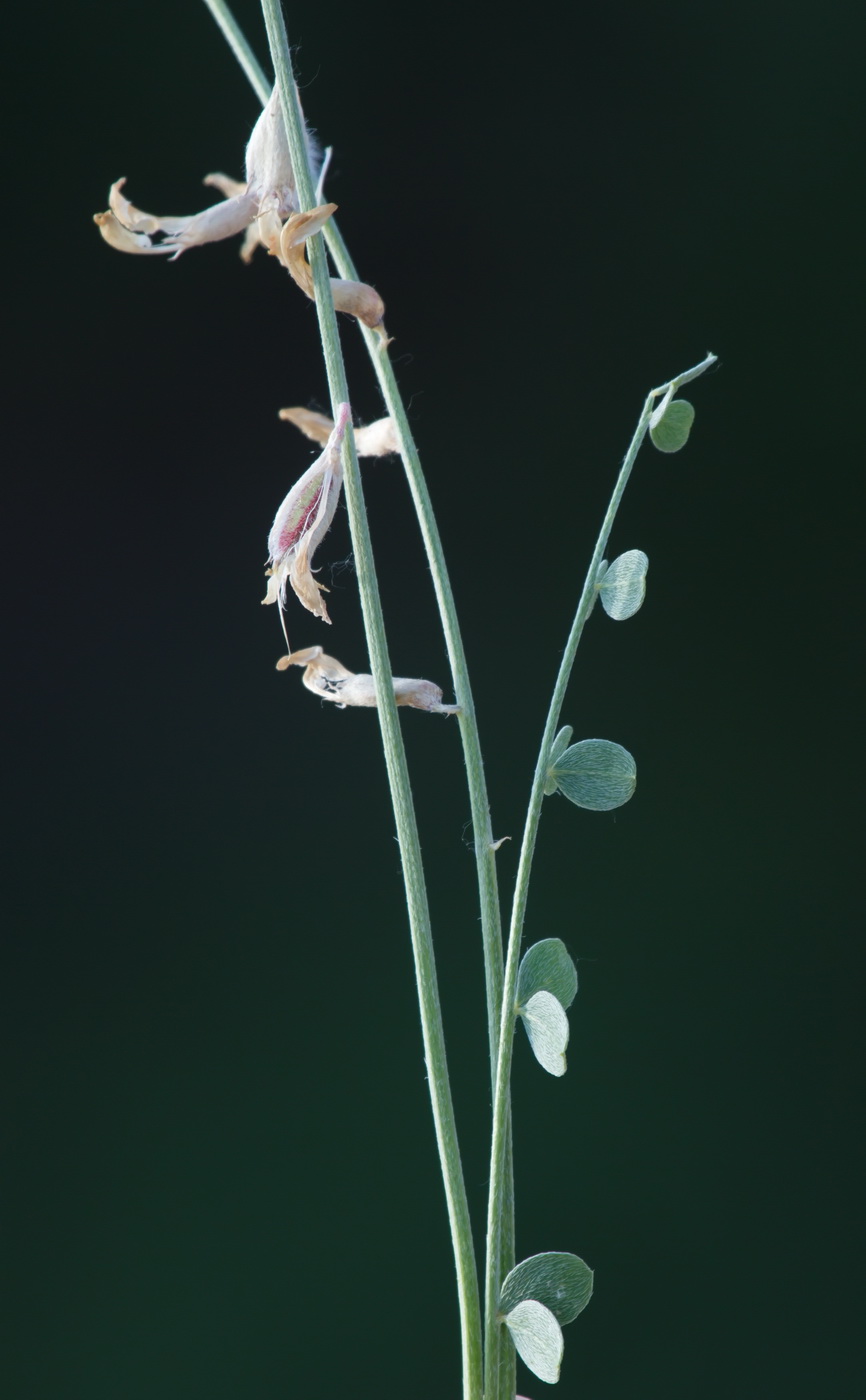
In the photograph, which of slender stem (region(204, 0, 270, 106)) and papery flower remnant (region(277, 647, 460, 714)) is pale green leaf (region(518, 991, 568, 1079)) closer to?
papery flower remnant (region(277, 647, 460, 714))

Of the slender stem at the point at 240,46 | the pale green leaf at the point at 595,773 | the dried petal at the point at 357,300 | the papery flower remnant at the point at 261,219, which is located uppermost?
the slender stem at the point at 240,46

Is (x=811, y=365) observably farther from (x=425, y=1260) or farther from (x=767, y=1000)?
(x=425, y=1260)

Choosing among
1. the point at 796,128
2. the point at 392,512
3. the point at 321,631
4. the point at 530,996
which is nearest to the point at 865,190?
the point at 796,128

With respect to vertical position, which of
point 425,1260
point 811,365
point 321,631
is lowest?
point 425,1260

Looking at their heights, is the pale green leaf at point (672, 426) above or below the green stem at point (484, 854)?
above

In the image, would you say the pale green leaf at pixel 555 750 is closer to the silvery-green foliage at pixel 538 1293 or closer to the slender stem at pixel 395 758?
the slender stem at pixel 395 758

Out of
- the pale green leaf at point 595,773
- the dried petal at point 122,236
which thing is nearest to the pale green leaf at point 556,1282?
the pale green leaf at point 595,773

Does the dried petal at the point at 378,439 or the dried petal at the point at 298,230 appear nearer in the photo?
the dried petal at the point at 298,230

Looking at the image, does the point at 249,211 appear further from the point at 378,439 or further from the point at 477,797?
the point at 477,797
